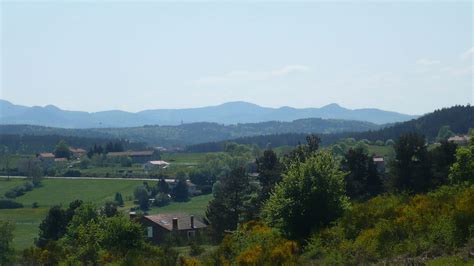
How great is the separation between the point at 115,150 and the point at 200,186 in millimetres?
71928

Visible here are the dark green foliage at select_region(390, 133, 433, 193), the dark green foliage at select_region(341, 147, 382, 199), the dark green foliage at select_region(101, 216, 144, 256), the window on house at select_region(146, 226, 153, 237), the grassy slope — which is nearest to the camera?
the dark green foliage at select_region(101, 216, 144, 256)

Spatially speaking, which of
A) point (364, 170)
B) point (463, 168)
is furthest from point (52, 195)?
point (463, 168)

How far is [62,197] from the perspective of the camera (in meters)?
80.8

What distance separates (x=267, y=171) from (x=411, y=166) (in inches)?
364

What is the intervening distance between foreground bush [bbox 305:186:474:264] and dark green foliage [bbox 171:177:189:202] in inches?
2591

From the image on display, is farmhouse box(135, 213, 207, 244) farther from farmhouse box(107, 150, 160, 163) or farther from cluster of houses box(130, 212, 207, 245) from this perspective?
farmhouse box(107, 150, 160, 163)

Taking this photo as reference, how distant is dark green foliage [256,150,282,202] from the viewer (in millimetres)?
38594

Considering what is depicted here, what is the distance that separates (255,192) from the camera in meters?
41.6

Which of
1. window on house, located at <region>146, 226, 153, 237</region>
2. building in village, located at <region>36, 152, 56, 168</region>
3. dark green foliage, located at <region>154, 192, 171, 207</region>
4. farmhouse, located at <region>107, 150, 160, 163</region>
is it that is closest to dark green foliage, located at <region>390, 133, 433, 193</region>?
window on house, located at <region>146, 226, 153, 237</region>

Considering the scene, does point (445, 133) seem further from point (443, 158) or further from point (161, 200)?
point (443, 158)

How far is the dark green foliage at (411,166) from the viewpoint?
34.0 meters

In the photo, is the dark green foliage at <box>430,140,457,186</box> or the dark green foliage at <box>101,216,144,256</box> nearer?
the dark green foliage at <box>101,216,144,256</box>

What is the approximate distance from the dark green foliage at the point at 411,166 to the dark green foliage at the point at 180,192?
168 ft

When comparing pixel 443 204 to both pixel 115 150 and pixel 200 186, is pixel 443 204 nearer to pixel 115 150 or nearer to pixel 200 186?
pixel 200 186
